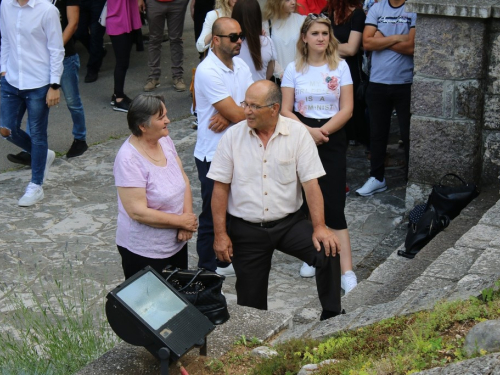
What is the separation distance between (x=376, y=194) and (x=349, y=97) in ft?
5.47

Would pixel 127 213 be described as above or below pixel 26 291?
above

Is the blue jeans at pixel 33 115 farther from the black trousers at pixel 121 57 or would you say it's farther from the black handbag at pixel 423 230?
the black handbag at pixel 423 230

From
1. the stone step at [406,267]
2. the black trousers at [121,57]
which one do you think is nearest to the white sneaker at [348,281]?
the stone step at [406,267]

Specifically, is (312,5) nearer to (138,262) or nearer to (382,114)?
(382,114)

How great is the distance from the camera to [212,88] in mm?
5453

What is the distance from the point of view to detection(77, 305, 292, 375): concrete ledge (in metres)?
3.78

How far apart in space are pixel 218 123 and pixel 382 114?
2058 millimetres

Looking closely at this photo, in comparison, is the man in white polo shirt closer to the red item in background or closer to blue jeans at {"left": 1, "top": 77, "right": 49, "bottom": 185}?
blue jeans at {"left": 1, "top": 77, "right": 49, "bottom": 185}

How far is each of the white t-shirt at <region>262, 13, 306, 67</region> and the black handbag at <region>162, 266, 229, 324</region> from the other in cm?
325

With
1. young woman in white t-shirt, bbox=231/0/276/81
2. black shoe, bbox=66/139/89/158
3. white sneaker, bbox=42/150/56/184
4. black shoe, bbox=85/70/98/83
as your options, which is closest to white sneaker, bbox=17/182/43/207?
white sneaker, bbox=42/150/56/184

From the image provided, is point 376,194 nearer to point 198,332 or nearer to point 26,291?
point 26,291

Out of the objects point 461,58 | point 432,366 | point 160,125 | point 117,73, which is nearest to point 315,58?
point 461,58

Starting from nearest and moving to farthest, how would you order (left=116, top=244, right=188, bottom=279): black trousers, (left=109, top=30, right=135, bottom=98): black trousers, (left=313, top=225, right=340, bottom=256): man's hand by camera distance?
1. (left=116, top=244, right=188, bottom=279): black trousers
2. (left=313, top=225, right=340, bottom=256): man's hand
3. (left=109, top=30, right=135, bottom=98): black trousers

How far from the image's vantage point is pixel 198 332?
11.7 ft
